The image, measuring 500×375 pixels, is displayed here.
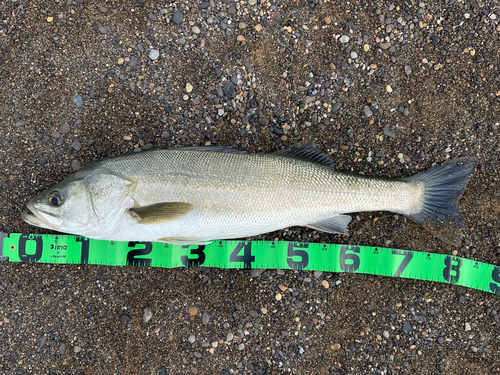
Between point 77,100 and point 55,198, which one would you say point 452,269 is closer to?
point 55,198

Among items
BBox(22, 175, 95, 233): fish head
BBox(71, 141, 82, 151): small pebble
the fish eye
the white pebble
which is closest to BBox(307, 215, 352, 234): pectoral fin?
BBox(22, 175, 95, 233): fish head

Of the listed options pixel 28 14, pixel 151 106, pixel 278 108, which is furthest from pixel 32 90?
pixel 278 108

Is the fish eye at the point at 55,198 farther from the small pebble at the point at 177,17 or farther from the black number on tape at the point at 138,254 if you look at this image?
the small pebble at the point at 177,17

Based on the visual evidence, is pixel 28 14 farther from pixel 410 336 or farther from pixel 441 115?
pixel 410 336

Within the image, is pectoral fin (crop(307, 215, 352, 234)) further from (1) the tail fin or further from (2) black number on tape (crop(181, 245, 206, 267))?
(2) black number on tape (crop(181, 245, 206, 267))

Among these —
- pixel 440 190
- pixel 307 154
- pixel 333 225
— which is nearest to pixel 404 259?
pixel 440 190

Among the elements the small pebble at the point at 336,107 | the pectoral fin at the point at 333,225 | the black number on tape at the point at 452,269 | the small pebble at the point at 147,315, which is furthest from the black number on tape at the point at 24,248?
the black number on tape at the point at 452,269

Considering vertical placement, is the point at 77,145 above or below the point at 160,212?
above
